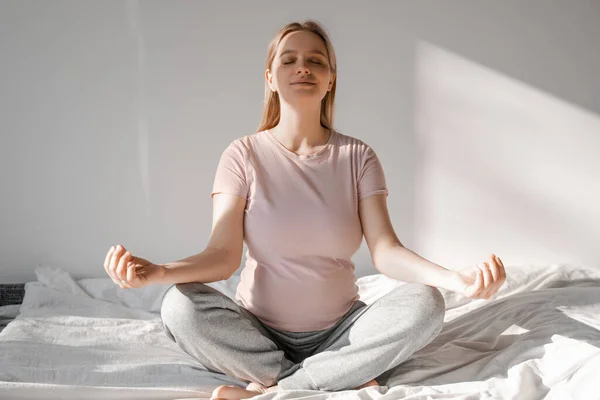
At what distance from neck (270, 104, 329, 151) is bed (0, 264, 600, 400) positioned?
61cm

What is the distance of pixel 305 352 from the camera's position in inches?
72.8

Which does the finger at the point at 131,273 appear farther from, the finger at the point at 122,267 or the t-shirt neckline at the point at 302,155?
the t-shirt neckline at the point at 302,155

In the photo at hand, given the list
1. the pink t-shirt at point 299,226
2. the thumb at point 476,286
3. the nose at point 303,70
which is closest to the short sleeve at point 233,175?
the pink t-shirt at point 299,226

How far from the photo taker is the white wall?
283 cm

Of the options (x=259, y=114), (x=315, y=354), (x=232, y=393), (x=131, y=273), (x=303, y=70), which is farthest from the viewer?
(x=259, y=114)

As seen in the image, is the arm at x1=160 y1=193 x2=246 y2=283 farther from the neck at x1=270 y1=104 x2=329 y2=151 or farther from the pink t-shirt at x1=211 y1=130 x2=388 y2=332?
the neck at x1=270 y1=104 x2=329 y2=151

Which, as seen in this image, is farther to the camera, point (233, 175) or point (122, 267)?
point (233, 175)

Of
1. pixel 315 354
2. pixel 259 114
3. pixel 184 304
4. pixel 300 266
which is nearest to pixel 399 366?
pixel 315 354

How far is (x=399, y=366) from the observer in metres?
1.82

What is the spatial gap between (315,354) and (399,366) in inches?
8.6

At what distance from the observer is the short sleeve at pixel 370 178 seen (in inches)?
75.8

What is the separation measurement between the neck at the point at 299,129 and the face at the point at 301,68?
4 cm

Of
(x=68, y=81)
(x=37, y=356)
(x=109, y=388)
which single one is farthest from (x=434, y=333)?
(x=68, y=81)

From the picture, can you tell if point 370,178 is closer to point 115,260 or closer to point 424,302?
point 424,302
